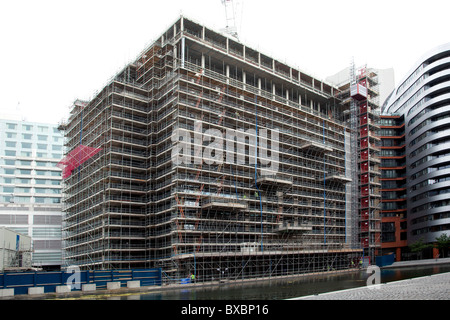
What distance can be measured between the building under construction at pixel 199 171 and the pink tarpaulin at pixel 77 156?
0.52 feet

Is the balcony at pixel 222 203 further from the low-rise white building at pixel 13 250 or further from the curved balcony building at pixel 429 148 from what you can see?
the curved balcony building at pixel 429 148

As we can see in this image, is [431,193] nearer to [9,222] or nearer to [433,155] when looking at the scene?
[433,155]

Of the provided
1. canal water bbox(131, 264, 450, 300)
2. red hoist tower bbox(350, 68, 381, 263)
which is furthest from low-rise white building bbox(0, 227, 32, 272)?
red hoist tower bbox(350, 68, 381, 263)

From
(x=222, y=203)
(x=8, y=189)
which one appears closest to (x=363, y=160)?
(x=222, y=203)

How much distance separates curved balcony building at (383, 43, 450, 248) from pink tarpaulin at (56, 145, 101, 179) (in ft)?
203

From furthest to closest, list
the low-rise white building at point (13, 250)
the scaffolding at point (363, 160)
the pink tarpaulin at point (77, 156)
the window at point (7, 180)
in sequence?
the window at point (7, 180)
the scaffolding at point (363, 160)
the pink tarpaulin at point (77, 156)
the low-rise white building at point (13, 250)

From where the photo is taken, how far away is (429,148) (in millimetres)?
83438

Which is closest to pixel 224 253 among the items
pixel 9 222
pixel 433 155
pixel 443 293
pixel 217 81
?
pixel 217 81

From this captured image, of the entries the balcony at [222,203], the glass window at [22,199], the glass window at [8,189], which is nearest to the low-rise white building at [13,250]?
the balcony at [222,203]

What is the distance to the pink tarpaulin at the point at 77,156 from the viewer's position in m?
53.0

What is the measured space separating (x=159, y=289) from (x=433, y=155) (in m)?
67.1

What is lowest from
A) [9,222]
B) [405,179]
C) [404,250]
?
[404,250]

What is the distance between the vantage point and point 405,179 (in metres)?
91.7

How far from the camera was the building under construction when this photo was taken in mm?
44594
